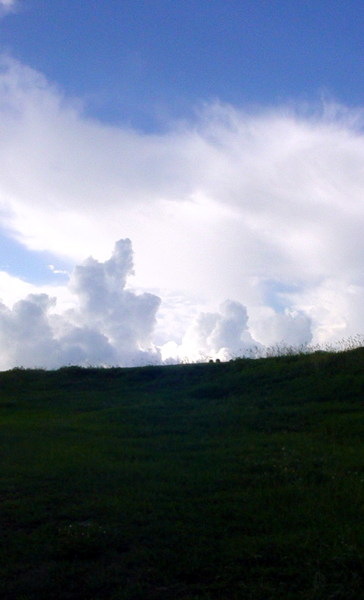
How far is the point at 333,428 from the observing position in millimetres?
13930

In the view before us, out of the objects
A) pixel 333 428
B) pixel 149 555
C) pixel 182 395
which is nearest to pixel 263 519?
pixel 149 555

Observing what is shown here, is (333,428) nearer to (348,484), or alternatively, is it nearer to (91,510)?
(348,484)

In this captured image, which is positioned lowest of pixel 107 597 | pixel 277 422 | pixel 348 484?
pixel 107 597

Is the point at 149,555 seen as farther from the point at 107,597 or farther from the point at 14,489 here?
the point at 14,489

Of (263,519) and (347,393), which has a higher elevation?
(347,393)

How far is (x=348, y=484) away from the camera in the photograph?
9.27 m

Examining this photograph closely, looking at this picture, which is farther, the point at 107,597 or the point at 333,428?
the point at 333,428

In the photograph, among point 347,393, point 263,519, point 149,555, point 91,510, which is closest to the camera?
point 149,555

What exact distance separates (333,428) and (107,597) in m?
8.82

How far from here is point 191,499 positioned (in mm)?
8898

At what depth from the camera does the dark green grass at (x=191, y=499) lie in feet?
20.6

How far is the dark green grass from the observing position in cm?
627

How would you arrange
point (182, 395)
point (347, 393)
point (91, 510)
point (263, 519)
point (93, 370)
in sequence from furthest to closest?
1. point (93, 370)
2. point (182, 395)
3. point (347, 393)
4. point (91, 510)
5. point (263, 519)

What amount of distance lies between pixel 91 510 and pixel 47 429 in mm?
7150
